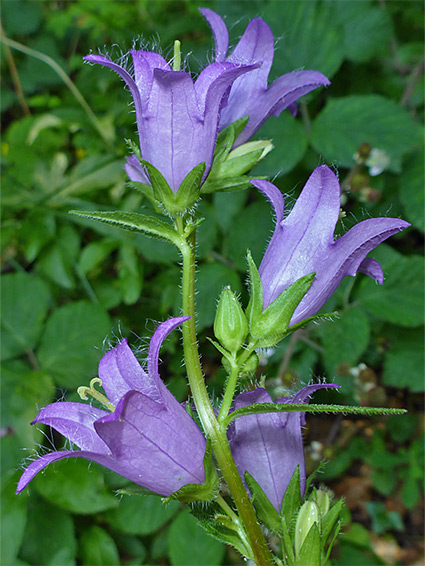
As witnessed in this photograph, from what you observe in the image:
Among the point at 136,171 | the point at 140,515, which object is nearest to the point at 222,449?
the point at 136,171

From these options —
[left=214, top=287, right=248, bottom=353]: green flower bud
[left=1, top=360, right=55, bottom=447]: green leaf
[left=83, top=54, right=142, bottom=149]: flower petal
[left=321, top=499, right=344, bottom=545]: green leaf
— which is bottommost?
[left=1, top=360, right=55, bottom=447]: green leaf

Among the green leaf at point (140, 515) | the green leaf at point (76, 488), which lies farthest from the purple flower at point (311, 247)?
the green leaf at point (140, 515)

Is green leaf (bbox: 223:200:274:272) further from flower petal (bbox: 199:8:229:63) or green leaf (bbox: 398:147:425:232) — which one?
flower petal (bbox: 199:8:229:63)

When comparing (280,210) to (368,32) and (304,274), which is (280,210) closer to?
(304,274)

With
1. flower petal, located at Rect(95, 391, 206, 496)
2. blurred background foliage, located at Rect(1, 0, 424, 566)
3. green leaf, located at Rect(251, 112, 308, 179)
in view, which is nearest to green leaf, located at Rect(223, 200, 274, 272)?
blurred background foliage, located at Rect(1, 0, 424, 566)

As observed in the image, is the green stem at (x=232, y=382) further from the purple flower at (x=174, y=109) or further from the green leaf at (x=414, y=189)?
the green leaf at (x=414, y=189)

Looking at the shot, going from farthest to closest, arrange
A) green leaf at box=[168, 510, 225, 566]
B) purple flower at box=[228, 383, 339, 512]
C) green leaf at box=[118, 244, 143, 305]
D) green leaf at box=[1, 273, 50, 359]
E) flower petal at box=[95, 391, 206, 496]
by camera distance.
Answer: green leaf at box=[118, 244, 143, 305], green leaf at box=[1, 273, 50, 359], green leaf at box=[168, 510, 225, 566], purple flower at box=[228, 383, 339, 512], flower petal at box=[95, 391, 206, 496]
